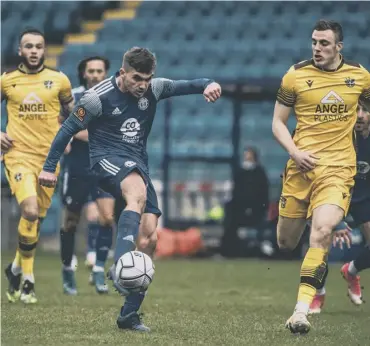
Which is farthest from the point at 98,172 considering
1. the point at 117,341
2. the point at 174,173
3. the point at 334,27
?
the point at 174,173

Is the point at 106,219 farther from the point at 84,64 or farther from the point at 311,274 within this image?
the point at 311,274

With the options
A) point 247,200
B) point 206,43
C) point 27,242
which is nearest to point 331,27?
point 27,242

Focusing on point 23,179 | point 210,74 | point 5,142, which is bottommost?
point 23,179

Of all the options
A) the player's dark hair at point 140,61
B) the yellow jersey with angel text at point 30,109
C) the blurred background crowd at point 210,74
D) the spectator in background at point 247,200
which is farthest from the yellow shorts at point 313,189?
the spectator in background at point 247,200

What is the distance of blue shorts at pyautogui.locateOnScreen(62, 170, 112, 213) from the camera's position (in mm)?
10555

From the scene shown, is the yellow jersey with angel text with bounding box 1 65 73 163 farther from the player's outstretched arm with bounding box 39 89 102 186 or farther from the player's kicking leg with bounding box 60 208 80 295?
the player's outstretched arm with bounding box 39 89 102 186

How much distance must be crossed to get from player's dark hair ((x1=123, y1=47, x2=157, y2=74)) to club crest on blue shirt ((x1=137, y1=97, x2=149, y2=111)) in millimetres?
345

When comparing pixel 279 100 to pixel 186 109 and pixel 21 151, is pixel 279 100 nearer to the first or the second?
pixel 21 151

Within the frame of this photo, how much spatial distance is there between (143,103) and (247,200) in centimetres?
973

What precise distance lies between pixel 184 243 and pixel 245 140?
11.8ft

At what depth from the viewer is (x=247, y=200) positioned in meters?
16.9

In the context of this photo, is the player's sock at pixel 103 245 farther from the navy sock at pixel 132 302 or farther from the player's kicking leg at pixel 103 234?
the navy sock at pixel 132 302

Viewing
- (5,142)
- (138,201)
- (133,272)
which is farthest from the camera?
(5,142)

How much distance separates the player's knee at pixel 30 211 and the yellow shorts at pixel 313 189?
95.8 inches
